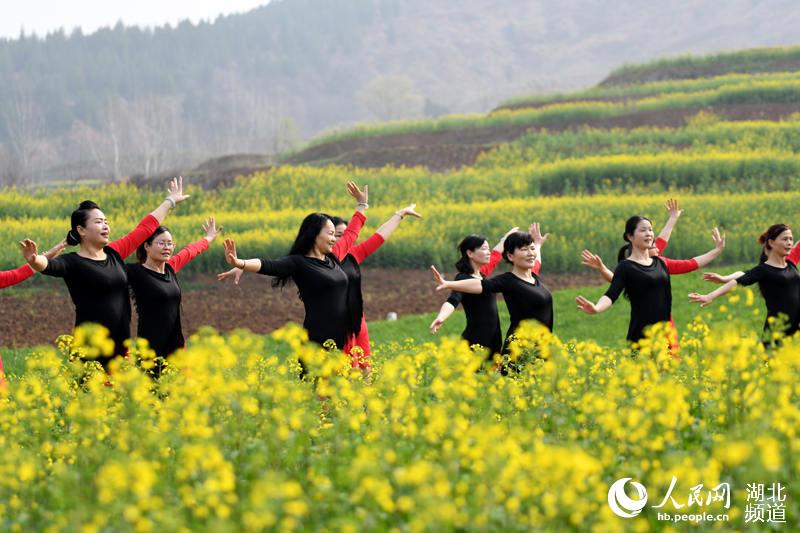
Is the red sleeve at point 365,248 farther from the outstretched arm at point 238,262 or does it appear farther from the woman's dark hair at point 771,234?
the woman's dark hair at point 771,234

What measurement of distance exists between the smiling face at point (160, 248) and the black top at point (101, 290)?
0.38 m

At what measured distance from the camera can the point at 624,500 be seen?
18.3 ft

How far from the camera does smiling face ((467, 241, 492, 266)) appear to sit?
9.61 metres

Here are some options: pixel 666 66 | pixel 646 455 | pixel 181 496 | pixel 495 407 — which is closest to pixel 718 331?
pixel 646 455

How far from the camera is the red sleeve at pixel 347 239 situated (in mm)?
9859

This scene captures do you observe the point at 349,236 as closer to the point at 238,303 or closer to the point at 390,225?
the point at 390,225

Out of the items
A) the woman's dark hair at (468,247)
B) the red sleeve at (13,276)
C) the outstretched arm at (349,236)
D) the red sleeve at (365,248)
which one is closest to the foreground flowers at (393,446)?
the red sleeve at (13,276)

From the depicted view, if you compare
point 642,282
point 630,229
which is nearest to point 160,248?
point 630,229

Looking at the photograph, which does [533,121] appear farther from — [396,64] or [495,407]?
[396,64]

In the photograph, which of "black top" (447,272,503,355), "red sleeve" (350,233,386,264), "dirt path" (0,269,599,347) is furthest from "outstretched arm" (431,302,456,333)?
"dirt path" (0,269,599,347)

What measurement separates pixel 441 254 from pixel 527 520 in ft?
55.9

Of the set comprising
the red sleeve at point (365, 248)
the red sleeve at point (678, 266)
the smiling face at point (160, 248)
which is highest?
the smiling face at point (160, 248)

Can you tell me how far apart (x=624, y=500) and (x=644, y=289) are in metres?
4.27

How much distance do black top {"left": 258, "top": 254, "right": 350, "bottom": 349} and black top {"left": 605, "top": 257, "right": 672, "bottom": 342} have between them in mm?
2530
